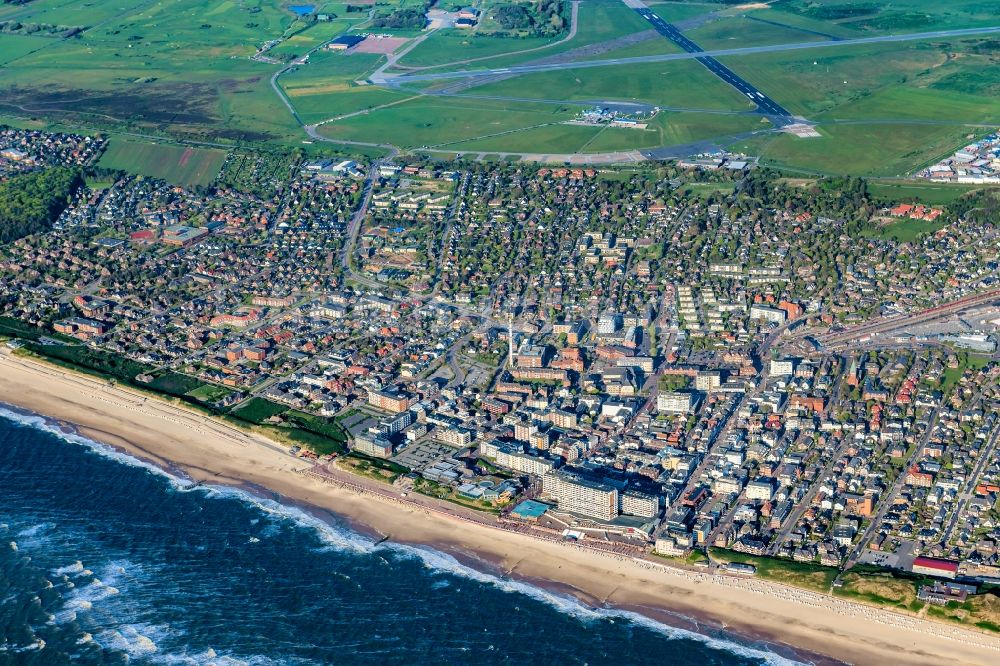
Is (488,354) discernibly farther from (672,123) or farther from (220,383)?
(672,123)

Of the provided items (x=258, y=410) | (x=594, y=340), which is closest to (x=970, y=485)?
(x=594, y=340)

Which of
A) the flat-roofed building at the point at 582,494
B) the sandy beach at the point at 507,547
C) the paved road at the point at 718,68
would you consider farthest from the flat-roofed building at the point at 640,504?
the paved road at the point at 718,68

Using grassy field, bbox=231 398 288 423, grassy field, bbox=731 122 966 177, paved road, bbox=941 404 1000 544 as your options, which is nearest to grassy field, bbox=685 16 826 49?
grassy field, bbox=731 122 966 177

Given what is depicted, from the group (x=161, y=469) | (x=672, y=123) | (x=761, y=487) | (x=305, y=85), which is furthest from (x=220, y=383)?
(x=305, y=85)

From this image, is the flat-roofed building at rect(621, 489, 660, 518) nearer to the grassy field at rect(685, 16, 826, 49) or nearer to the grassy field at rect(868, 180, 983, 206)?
the grassy field at rect(868, 180, 983, 206)

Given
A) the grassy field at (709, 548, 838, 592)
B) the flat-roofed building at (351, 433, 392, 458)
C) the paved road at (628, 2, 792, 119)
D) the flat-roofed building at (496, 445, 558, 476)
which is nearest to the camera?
the grassy field at (709, 548, 838, 592)

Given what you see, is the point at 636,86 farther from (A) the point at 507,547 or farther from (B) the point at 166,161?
(A) the point at 507,547
